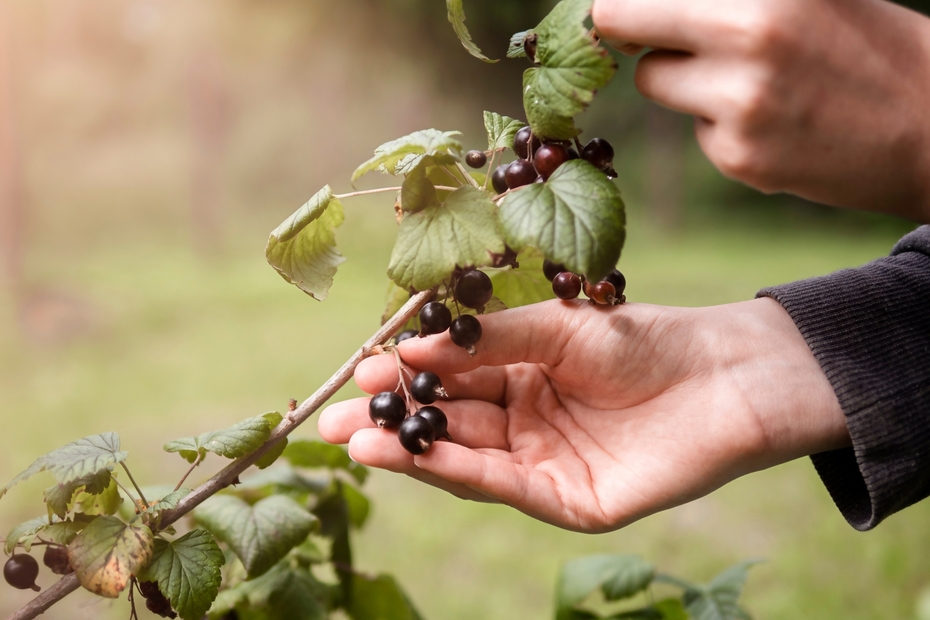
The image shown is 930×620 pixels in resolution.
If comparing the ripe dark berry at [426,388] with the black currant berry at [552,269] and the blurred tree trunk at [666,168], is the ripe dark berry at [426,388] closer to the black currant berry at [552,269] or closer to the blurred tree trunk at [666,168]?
the black currant berry at [552,269]

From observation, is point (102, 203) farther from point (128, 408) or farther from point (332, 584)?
point (332, 584)

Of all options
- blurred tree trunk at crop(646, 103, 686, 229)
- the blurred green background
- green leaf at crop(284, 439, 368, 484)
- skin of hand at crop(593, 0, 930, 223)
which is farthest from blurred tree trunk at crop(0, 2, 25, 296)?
blurred tree trunk at crop(646, 103, 686, 229)

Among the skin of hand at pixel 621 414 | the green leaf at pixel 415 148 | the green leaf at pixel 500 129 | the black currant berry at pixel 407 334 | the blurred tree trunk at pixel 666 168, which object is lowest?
the blurred tree trunk at pixel 666 168

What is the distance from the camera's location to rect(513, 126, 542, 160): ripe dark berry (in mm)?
597

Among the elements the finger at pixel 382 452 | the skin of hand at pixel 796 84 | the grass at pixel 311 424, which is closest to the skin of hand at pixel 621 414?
the finger at pixel 382 452

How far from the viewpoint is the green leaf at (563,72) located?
49 cm

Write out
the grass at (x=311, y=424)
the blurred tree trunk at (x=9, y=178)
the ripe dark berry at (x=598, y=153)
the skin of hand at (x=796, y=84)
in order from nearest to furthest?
the skin of hand at (x=796, y=84), the ripe dark berry at (x=598, y=153), the grass at (x=311, y=424), the blurred tree trunk at (x=9, y=178)

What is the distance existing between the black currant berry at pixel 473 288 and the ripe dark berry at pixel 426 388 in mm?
84

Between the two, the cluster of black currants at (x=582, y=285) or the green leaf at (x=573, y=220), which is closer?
the green leaf at (x=573, y=220)

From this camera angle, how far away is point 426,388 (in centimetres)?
64

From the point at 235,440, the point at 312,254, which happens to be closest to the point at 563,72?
the point at 312,254

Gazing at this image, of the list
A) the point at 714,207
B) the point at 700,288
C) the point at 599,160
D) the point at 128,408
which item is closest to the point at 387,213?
the point at 128,408

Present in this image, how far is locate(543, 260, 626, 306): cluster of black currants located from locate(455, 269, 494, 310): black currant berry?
73mm

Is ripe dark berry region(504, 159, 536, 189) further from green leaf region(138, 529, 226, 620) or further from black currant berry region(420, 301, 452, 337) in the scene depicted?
green leaf region(138, 529, 226, 620)
